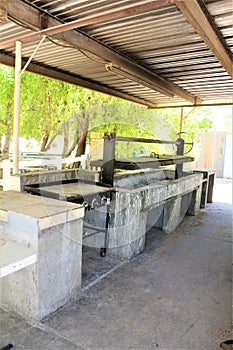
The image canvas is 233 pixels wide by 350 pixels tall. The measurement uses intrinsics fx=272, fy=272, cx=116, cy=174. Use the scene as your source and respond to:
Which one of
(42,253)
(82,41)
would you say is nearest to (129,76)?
(82,41)

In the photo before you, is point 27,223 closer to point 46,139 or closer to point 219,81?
point 219,81

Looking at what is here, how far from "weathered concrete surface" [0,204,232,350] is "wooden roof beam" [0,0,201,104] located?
2614 mm

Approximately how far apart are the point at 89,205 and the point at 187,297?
1.31 m

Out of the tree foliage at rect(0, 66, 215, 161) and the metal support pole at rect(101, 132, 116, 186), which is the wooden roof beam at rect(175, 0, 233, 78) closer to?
the metal support pole at rect(101, 132, 116, 186)

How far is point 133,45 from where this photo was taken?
12.7 feet

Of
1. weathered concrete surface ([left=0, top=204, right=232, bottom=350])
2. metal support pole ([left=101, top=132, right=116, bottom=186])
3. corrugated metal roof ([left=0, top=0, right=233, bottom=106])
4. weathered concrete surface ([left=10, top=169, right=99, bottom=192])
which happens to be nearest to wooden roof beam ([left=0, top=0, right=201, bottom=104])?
corrugated metal roof ([left=0, top=0, right=233, bottom=106])

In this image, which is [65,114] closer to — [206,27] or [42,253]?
[206,27]

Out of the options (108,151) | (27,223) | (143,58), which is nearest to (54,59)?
(143,58)

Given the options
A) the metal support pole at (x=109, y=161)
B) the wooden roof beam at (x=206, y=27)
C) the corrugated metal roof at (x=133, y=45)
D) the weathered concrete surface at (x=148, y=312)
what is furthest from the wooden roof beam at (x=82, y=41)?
the weathered concrete surface at (x=148, y=312)

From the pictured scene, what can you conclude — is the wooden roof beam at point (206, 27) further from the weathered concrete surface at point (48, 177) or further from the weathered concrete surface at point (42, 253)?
the weathered concrete surface at point (48, 177)

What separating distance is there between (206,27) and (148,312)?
2.80 meters

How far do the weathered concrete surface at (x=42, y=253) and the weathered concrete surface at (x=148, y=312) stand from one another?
0.40ft

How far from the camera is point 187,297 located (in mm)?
2609

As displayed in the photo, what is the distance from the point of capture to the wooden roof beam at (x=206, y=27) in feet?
7.68
